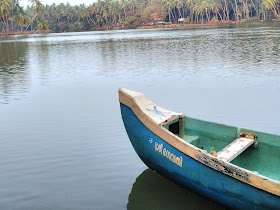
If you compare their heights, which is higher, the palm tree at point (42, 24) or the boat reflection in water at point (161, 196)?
the palm tree at point (42, 24)

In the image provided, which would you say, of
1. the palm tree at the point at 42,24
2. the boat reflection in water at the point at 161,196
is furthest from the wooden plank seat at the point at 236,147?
the palm tree at the point at 42,24

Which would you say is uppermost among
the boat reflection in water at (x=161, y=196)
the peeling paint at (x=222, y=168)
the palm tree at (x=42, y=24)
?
the palm tree at (x=42, y=24)

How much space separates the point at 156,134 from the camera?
5797 mm

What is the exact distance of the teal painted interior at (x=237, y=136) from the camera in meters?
5.66

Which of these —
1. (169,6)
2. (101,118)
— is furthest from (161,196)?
(169,6)

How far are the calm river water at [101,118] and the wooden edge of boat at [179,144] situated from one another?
1.13 metres

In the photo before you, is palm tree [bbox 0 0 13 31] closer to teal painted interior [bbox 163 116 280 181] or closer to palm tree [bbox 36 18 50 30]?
palm tree [bbox 36 18 50 30]

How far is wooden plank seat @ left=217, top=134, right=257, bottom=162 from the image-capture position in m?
5.47

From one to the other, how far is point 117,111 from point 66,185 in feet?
17.3

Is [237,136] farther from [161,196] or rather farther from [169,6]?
[169,6]

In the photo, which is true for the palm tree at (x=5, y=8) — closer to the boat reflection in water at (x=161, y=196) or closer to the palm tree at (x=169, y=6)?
the palm tree at (x=169, y=6)

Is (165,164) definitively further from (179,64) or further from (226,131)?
(179,64)

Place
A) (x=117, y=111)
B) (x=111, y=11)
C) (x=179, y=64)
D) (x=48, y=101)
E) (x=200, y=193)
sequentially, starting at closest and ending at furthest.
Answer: (x=200, y=193) < (x=117, y=111) < (x=48, y=101) < (x=179, y=64) < (x=111, y=11)

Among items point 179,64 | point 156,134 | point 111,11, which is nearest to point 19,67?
point 179,64
